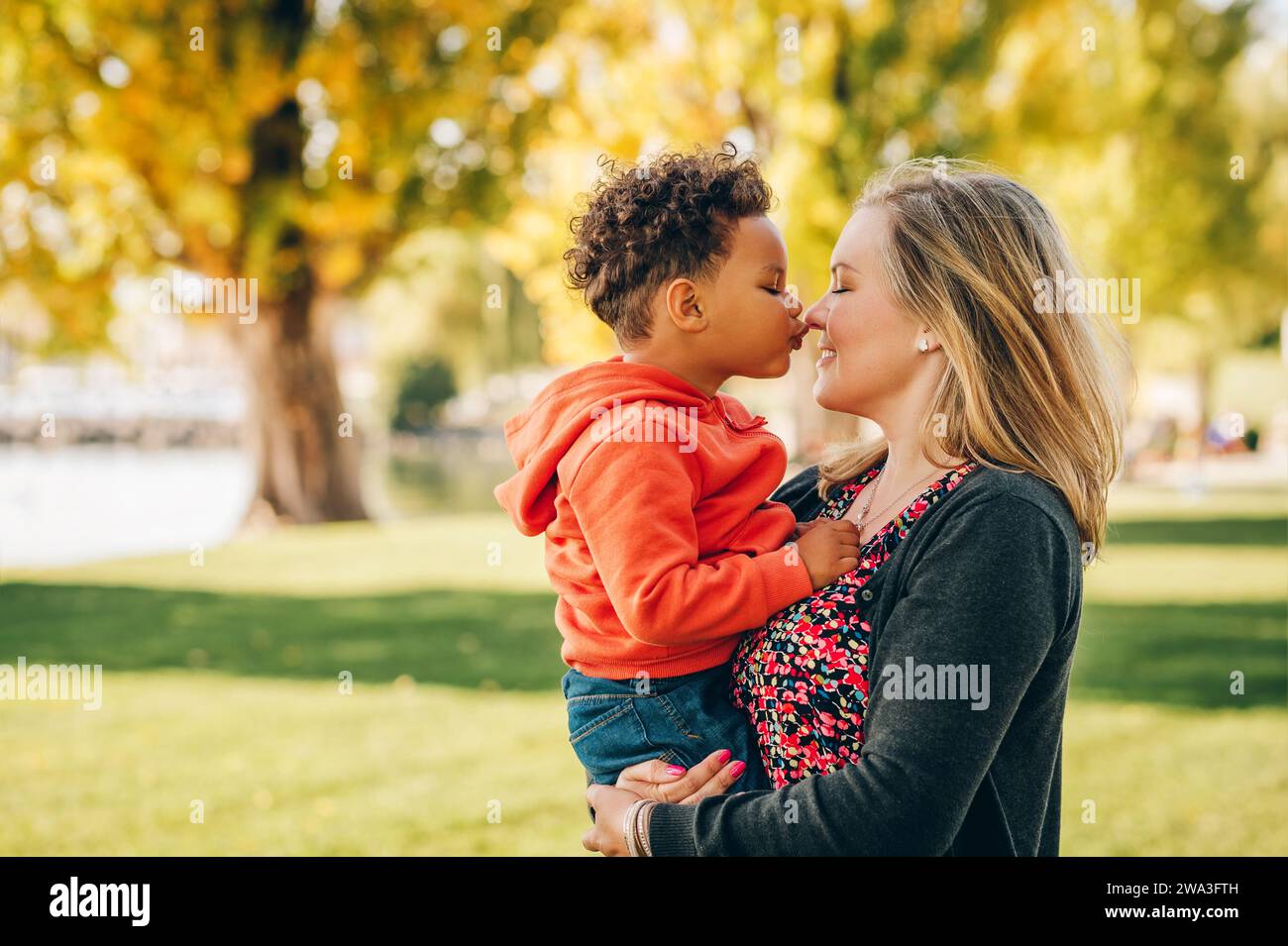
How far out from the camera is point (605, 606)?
2232 millimetres

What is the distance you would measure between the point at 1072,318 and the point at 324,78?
12650 millimetres

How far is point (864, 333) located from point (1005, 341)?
0.86ft

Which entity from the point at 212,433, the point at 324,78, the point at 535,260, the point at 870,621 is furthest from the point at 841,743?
the point at 212,433

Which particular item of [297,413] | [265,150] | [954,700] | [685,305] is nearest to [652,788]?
[954,700]

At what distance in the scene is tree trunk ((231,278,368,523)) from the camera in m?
15.5

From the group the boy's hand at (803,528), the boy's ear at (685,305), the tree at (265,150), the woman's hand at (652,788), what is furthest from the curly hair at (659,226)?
the tree at (265,150)

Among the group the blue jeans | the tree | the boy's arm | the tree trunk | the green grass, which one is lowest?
the green grass

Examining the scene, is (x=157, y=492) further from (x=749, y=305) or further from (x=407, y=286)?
A: (x=749, y=305)

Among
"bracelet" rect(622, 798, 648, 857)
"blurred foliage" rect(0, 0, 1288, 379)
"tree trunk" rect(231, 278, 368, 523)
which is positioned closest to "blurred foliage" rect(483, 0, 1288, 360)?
"blurred foliage" rect(0, 0, 1288, 379)

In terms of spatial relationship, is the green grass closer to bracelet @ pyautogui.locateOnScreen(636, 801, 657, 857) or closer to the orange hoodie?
the orange hoodie

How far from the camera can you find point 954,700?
1831mm

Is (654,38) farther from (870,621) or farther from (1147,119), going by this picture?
(870,621)

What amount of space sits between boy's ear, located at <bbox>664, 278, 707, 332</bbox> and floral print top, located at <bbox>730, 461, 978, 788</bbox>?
1.76 ft

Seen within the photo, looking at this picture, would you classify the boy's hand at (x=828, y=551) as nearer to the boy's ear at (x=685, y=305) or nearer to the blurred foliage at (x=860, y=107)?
the boy's ear at (x=685, y=305)
